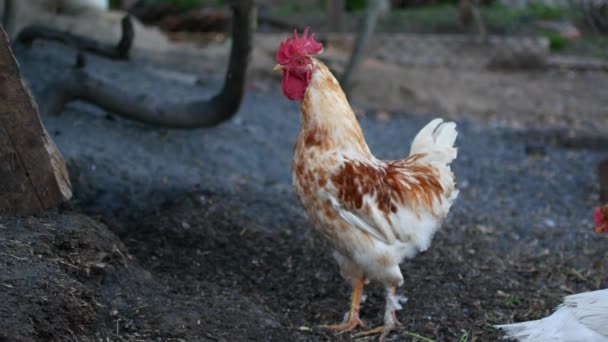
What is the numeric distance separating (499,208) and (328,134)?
3.42 m

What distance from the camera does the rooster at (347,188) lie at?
4156 millimetres

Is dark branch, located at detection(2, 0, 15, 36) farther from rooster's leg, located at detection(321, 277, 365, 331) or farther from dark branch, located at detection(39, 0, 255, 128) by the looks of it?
rooster's leg, located at detection(321, 277, 365, 331)

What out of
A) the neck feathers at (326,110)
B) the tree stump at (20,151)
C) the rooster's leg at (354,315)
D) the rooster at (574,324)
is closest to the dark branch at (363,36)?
the neck feathers at (326,110)

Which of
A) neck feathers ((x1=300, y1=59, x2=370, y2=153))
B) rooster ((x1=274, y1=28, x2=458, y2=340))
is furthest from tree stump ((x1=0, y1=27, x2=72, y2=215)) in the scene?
neck feathers ((x1=300, y1=59, x2=370, y2=153))

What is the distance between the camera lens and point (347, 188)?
13.5ft

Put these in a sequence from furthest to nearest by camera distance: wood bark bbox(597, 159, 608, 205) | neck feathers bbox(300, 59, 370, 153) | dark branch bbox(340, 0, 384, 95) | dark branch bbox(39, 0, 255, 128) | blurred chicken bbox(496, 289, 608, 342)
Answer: dark branch bbox(340, 0, 384, 95), wood bark bbox(597, 159, 608, 205), dark branch bbox(39, 0, 255, 128), neck feathers bbox(300, 59, 370, 153), blurred chicken bbox(496, 289, 608, 342)

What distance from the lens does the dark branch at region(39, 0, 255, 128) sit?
6.16 meters

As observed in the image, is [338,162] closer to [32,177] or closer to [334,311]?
[334,311]

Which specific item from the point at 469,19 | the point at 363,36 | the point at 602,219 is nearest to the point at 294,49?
the point at 602,219

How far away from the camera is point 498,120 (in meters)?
10.4

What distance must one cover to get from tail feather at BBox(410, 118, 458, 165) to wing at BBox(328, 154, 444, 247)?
0.16 metres

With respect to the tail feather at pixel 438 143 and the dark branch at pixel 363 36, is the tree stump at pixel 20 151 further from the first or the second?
the dark branch at pixel 363 36

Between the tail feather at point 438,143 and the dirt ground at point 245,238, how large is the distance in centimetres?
89

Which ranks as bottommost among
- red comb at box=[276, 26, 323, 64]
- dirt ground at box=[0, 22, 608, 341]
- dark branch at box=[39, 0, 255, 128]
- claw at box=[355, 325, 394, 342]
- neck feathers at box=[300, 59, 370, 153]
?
claw at box=[355, 325, 394, 342]
